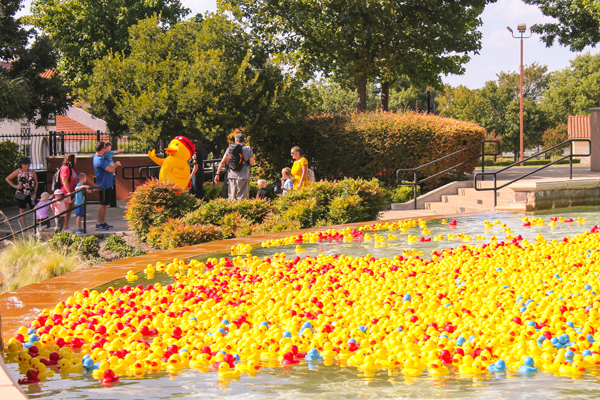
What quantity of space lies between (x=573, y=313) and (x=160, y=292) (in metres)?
3.71

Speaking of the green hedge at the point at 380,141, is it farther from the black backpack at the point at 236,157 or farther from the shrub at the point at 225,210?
the shrub at the point at 225,210

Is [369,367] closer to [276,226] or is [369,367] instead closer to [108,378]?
[108,378]

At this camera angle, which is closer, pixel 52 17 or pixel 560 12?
pixel 560 12

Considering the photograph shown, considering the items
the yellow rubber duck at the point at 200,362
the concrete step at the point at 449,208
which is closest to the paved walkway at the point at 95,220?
the concrete step at the point at 449,208

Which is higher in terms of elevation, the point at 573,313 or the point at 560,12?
the point at 560,12

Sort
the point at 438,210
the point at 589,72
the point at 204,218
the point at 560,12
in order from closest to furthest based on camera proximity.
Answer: the point at 204,218
the point at 438,210
the point at 560,12
the point at 589,72

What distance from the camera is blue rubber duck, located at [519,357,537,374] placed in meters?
3.48

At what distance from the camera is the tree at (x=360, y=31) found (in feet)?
67.3

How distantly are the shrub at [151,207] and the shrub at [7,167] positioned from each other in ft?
32.6

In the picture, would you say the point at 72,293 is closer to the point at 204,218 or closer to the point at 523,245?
the point at 204,218

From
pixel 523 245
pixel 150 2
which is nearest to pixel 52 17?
pixel 150 2

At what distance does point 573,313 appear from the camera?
4391 mm

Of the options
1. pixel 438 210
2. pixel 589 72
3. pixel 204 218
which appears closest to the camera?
pixel 204 218

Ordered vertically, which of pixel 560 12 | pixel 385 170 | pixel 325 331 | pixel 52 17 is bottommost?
pixel 325 331
